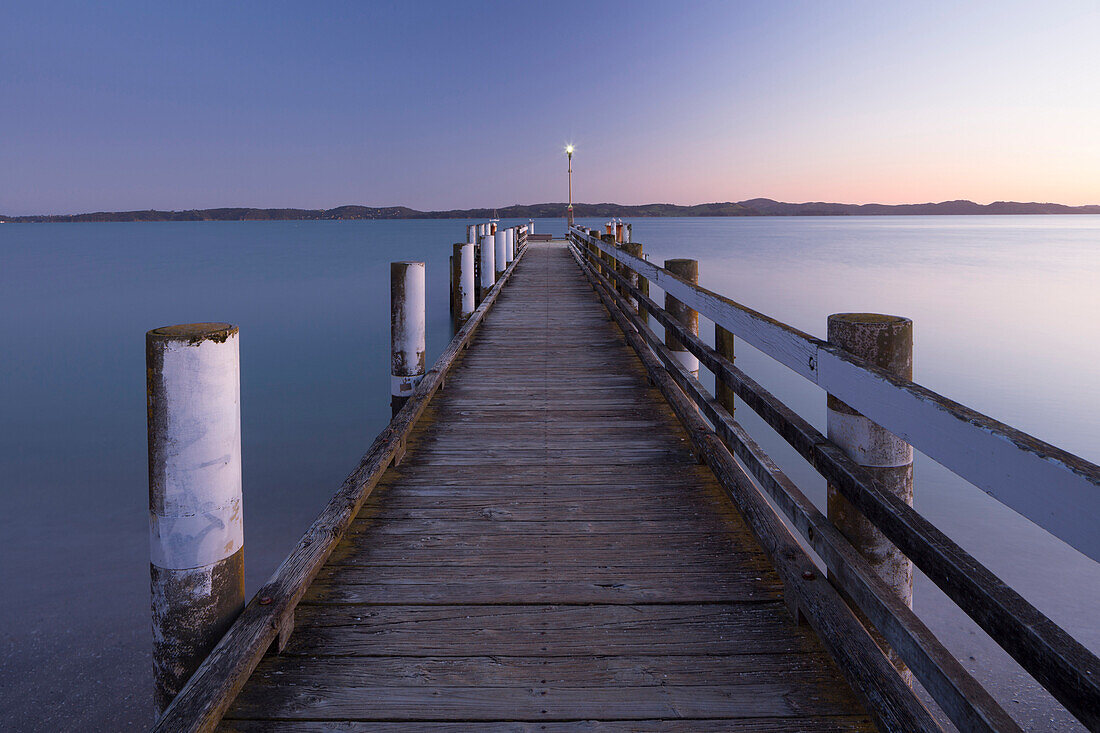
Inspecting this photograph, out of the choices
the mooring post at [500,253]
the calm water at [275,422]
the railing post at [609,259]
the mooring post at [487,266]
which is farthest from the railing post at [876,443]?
the mooring post at [500,253]

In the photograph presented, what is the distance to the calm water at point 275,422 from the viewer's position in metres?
5.50

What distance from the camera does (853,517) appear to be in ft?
7.75

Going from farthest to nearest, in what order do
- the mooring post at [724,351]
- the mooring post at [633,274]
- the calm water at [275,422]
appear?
the mooring post at [633,274], the calm water at [275,422], the mooring post at [724,351]

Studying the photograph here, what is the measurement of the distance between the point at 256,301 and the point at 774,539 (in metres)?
30.5

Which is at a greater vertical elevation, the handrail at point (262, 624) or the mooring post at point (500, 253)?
the mooring post at point (500, 253)

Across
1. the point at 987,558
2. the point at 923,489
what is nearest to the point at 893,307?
the point at 923,489

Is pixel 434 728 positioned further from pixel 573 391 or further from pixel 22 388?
pixel 22 388

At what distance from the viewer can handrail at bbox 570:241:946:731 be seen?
1775 millimetres

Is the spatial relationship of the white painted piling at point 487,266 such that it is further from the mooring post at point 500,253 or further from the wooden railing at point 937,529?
the wooden railing at point 937,529

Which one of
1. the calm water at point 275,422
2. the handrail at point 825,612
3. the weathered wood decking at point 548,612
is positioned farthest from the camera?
the calm water at point 275,422

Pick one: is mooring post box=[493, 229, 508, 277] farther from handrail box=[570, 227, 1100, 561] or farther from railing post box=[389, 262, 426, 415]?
handrail box=[570, 227, 1100, 561]

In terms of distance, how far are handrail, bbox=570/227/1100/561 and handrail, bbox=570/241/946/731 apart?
64cm

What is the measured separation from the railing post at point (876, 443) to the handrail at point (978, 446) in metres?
0.09

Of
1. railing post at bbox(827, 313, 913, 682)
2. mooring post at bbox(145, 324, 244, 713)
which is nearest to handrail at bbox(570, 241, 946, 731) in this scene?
railing post at bbox(827, 313, 913, 682)
